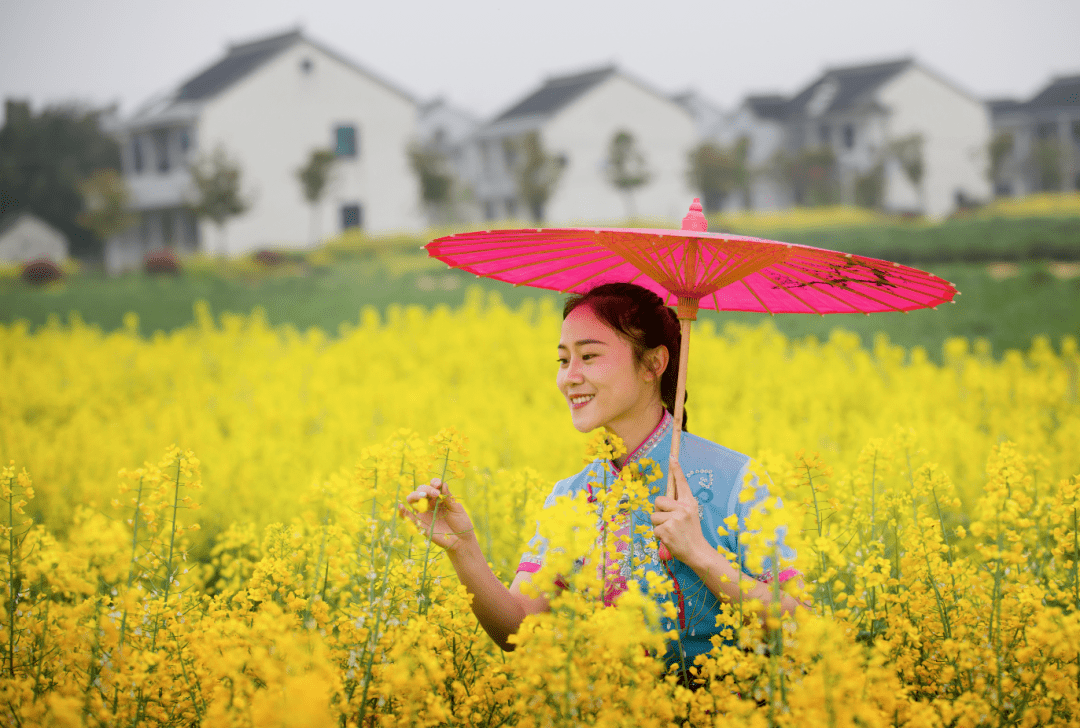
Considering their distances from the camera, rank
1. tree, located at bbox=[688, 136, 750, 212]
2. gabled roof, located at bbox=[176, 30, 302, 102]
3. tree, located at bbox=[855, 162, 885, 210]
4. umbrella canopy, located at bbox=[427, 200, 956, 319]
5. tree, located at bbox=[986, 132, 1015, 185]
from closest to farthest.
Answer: umbrella canopy, located at bbox=[427, 200, 956, 319], gabled roof, located at bbox=[176, 30, 302, 102], tree, located at bbox=[986, 132, 1015, 185], tree, located at bbox=[688, 136, 750, 212], tree, located at bbox=[855, 162, 885, 210]

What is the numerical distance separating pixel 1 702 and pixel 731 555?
1.36 m

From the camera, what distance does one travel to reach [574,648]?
62.1 inches

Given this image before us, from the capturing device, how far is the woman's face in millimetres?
2162

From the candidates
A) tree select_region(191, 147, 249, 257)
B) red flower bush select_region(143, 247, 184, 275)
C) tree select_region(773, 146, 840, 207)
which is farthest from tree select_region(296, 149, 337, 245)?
tree select_region(773, 146, 840, 207)

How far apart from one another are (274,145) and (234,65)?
358cm

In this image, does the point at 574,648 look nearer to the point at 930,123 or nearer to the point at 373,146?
the point at 373,146

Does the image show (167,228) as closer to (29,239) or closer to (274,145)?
(29,239)

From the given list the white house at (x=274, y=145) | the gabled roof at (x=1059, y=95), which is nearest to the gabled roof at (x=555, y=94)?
the white house at (x=274, y=145)

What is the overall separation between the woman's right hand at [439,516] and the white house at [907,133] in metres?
30.1

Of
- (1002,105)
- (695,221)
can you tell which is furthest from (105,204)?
Answer: (1002,105)

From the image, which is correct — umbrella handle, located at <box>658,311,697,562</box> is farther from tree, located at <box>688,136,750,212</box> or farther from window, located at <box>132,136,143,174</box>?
tree, located at <box>688,136,750,212</box>

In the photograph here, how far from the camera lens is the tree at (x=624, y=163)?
28266 mm

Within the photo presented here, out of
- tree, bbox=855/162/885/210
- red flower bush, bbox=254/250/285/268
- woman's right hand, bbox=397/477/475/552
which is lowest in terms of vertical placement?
woman's right hand, bbox=397/477/475/552

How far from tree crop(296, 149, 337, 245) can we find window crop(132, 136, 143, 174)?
5487 millimetres
